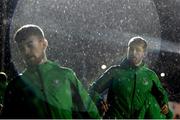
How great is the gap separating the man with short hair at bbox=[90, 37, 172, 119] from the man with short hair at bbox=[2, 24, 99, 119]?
2.36 m

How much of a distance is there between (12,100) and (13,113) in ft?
0.38

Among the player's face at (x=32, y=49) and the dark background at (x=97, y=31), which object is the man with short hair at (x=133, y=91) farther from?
the dark background at (x=97, y=31)

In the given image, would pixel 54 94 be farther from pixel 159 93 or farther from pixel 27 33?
pixel 159 93

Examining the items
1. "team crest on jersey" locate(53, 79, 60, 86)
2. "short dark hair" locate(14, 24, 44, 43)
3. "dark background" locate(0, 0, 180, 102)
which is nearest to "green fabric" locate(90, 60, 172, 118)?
"team crest on jersey" locate(53, 79, 60, 86)

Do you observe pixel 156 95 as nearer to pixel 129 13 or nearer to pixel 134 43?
pixel 134 43

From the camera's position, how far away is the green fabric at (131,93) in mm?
8039

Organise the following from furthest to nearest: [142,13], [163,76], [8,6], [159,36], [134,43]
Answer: [142,13] < [159,36] < [8,6] < [163,76] < [134,43]

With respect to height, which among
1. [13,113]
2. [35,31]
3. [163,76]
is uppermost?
[35,31]

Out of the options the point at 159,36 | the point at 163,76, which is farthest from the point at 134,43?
the point at 159,36

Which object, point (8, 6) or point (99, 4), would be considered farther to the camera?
point (99, 4)

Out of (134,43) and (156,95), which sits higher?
(134,43)

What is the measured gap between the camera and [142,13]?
100 ft

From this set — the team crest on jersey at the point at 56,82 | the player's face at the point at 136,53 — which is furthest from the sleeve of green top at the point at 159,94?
the team crest on jersey at the point at 56,82

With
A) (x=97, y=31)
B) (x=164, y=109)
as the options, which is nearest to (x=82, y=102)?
(x=164, y=109)
